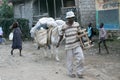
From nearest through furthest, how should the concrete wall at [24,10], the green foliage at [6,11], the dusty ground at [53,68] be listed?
the dusty ground at [53,68] < the concrete wall at [24,10] < the green foliage at [6,11]

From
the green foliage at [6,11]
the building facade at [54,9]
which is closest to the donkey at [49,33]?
the building facade at [54,9]

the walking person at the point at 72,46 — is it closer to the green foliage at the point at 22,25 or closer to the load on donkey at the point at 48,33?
the load on donkey at the point at 48,33

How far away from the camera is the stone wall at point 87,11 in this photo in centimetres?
2456

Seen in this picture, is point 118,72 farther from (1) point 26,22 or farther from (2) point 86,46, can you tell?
(1) point 26,22

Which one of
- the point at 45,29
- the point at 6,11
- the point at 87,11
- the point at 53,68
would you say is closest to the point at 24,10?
the point at 6,11

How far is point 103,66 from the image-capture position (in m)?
12.1

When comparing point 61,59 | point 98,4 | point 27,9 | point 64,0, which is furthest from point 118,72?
point 27,9

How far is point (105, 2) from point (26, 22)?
25.0 feet

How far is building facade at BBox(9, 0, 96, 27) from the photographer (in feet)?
80.4

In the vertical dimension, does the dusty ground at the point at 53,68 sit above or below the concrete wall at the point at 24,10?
below

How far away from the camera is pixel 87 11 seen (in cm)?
2480

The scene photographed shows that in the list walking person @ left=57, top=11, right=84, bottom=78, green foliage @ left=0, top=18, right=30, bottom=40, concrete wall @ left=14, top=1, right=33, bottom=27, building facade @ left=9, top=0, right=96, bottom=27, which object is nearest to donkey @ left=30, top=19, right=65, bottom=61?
walking person @ left=57, top=11, right=84, bottom=78

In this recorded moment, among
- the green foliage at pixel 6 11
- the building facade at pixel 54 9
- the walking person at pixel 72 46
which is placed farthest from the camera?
the green foliage at pixel 6 11

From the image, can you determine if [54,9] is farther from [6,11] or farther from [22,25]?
[6,11]
